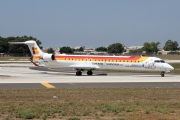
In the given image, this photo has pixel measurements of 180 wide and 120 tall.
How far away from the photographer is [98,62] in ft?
145

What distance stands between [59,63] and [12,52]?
126m

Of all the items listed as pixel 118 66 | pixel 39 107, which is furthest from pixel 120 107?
pixel 118 66

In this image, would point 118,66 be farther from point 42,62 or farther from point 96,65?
point 42,62

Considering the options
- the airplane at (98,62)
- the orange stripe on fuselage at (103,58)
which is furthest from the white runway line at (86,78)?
the orange stripe on fuselage at (103,58)

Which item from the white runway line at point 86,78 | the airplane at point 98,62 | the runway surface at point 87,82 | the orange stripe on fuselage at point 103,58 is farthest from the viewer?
the orange stripe on fuselage at point 103,58

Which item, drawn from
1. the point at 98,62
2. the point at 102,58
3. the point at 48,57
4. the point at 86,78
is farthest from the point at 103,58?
the point at 86,78

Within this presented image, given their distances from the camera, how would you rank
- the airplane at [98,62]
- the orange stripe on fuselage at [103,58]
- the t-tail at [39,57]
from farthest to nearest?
the t-tail at [39,57] < the orange stripe on fuselage at [103,58] < the airplane at [98,62]

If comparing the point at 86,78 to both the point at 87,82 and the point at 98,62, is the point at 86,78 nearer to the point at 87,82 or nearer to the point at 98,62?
the point at 87,82

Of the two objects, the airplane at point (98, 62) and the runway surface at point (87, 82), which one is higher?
the airplane at point (98, 62)

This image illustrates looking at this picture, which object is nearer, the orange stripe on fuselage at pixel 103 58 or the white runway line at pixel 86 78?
the white runway line at pixel 86 78

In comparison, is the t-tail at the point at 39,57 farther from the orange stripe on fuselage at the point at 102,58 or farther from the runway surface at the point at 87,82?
the runway surface at the point at 87,82

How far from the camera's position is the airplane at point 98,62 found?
40719mm

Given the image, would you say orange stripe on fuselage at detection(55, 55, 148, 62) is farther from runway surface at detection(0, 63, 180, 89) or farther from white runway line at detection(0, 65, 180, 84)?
runway surface at detection(0, 63, 180, 89)

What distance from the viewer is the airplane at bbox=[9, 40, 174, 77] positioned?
134 feet
